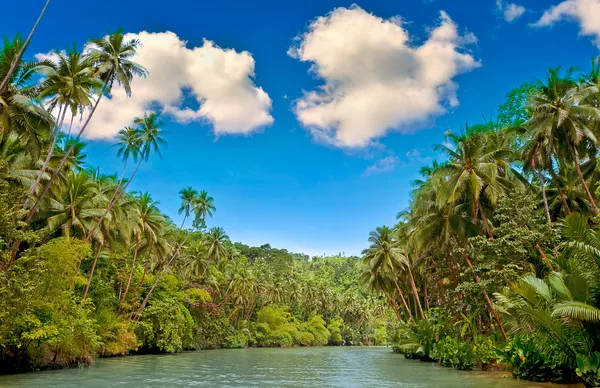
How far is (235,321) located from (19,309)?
53.4 m

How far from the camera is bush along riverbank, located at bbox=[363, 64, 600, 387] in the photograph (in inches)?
516

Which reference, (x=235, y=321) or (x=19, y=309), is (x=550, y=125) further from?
(x=235, y=321)

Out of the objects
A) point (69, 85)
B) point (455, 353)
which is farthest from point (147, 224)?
point (455, 353)

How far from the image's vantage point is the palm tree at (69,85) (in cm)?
2211

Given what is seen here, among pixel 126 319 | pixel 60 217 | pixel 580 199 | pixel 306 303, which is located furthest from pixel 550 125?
pixel 306 303

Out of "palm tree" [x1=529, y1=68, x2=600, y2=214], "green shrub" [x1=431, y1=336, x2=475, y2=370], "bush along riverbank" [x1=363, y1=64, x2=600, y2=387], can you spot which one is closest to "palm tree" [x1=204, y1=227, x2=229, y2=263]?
"bush along riverbank" [x1=363, y1=64, x2=600, y2=387]

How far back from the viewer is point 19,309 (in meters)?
17.4

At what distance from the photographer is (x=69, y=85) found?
878 inches

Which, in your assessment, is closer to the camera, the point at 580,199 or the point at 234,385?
the point at 234,385

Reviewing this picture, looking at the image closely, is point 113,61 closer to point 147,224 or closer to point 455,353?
point 147,224

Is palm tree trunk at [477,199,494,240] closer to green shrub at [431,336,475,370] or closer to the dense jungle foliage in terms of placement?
green shrub at [431,336,475,370]

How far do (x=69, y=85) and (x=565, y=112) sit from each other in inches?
956

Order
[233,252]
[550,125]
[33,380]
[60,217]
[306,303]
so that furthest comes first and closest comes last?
[306,303]
[233,252]
[60,217]
[550,125]
[33,380]

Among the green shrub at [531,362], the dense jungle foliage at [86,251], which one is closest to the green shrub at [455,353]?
the green shrub at [531,362]
